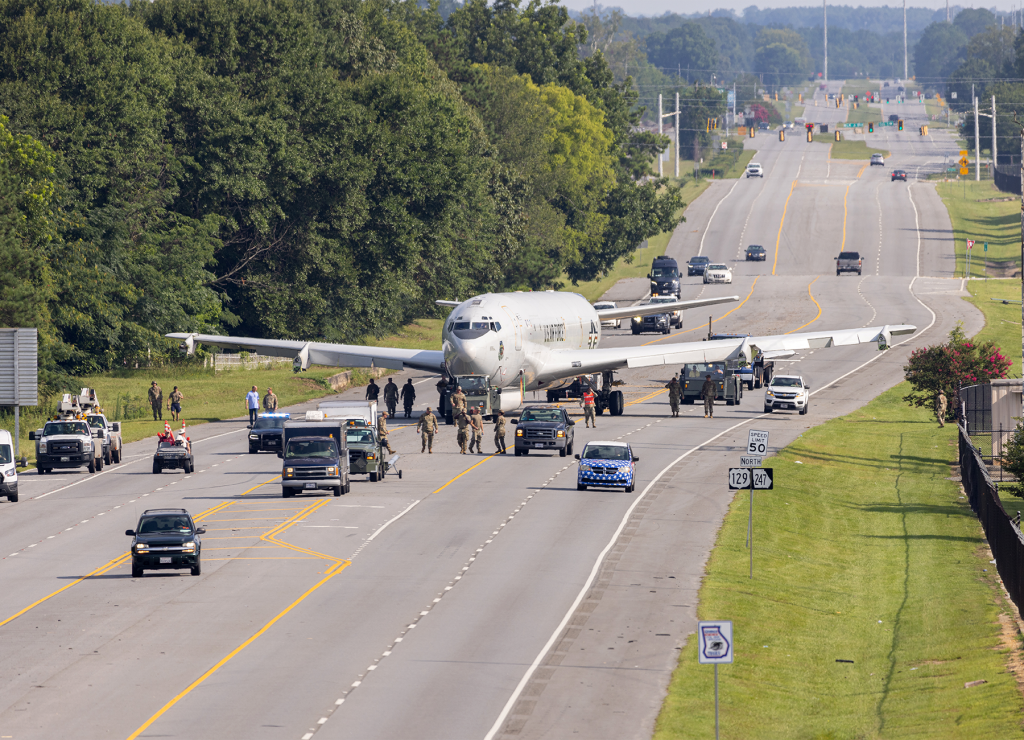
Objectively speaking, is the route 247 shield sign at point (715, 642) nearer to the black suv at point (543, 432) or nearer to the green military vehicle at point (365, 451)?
the green military vehicle at point (365, 451)

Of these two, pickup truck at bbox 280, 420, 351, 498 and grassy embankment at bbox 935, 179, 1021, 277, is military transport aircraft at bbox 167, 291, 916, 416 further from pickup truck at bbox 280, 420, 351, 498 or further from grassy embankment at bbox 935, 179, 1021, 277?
grassy embankment at bbox 935, 179, 1021, 277

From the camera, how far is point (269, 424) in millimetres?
61156

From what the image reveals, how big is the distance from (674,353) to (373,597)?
3665cm

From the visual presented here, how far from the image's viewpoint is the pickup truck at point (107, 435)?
5769 cm

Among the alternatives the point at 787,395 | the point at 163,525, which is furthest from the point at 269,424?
the point at 787,395

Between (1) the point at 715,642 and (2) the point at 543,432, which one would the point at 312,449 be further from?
(1) the point at 715,642

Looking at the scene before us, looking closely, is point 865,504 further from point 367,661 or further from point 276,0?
point 276,0

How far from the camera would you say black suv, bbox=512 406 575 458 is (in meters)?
58.1

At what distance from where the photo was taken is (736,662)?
30.6m

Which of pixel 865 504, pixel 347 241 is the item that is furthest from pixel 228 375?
pixel 865 504

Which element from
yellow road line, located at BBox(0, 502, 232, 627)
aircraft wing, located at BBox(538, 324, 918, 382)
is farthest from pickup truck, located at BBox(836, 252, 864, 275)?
yellow road line, located at BBox(0, 502, 232, 627)

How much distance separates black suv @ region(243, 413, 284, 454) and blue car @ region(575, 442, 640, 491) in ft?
50.3

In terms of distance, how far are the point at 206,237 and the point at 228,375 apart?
11.1 meters

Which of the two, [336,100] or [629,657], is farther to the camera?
[336,100]
